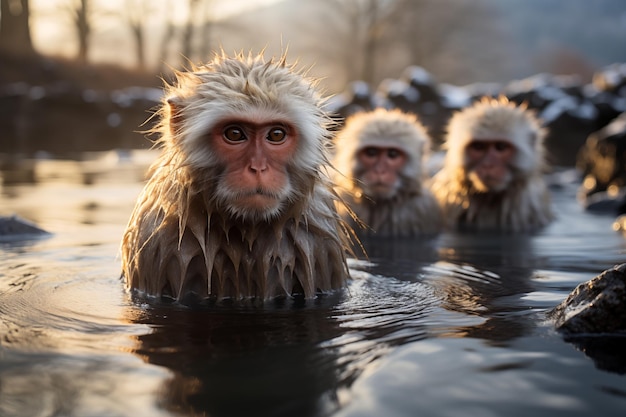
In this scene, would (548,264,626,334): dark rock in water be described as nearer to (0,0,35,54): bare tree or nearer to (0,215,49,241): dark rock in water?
(0,215,49,241): dark rock in water

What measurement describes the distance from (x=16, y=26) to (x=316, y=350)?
26.6m

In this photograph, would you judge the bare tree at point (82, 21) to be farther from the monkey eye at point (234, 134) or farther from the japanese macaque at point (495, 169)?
the monkey eye at point (234, 134)

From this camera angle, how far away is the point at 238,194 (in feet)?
9.73

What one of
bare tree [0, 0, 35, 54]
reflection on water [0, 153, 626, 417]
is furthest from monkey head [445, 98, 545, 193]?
bare tree [0, 0, 35, 54]

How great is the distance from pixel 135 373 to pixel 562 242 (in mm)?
4048

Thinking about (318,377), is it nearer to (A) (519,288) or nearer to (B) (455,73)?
(A) (519,288)

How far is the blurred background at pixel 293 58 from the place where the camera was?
1877 centimetres

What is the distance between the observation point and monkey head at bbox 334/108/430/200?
5.77 meters

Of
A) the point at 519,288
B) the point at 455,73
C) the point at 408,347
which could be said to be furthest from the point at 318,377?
the point at 455,73

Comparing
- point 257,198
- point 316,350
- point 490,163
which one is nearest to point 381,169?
point 490,163

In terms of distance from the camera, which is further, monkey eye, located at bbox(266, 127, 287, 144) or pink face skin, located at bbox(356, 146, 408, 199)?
pink face skin, located at bbox(356, 146, 408, 199)

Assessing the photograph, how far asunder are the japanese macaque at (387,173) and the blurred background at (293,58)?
213cm

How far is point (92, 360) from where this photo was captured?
7.72 ft

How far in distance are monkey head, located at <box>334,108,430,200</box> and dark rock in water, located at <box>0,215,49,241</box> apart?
7.02 ft
